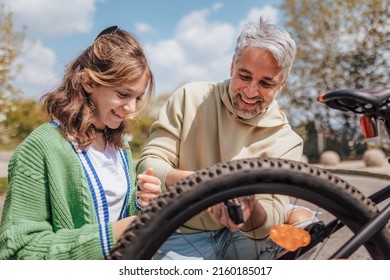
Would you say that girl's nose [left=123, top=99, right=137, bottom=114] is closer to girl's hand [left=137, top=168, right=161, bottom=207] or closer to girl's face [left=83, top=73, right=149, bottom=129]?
girl's face [left=83, top=73, right=149, bottom=129]

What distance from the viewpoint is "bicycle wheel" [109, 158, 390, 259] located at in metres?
0.94

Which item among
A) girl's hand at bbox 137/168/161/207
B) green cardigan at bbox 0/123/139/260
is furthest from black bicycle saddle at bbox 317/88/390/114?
green cardigan at bbox 0/123/139/260

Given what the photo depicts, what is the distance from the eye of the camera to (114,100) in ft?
4.96

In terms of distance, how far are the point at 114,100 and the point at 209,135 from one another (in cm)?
31

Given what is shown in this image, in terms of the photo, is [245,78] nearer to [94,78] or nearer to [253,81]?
[253,81]

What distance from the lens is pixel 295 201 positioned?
114cm

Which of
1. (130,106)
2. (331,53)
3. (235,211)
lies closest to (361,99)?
(235,211)

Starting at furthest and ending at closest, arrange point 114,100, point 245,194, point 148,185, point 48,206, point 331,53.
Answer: point 331,53, point 114,100, point 48,206, point 148,185, point 245,194

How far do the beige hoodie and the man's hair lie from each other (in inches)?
6.3

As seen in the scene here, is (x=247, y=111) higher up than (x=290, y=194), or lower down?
higher up

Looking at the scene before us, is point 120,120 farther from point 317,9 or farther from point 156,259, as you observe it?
point 317,9

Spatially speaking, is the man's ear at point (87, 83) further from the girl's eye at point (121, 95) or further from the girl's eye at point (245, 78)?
the girl's eye at point (245, 78)

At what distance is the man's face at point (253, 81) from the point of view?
1.54 m

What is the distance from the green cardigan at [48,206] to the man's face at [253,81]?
20.8 inches
